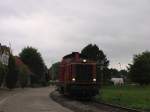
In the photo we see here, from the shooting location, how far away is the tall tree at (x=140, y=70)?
11550 centimetres

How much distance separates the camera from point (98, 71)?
133 ft

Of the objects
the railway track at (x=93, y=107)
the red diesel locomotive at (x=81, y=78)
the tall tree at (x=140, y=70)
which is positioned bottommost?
the railway track at (x=93, y=107)

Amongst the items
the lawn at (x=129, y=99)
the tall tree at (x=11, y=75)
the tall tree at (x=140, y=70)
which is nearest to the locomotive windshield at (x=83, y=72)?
the lawn at (x=129, y=99)

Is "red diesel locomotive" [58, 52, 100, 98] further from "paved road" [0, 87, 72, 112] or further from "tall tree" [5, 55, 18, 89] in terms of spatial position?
"tall tree" [5, 55, 18, 89]

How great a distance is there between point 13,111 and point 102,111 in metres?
4.87

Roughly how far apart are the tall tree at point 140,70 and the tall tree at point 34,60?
88.3 ft

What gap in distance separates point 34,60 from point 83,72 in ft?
304

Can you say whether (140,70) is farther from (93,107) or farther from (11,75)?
(93,107)

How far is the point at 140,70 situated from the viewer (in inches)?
4584

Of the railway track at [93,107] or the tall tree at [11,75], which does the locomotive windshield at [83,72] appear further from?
the tall tree at [11,75]

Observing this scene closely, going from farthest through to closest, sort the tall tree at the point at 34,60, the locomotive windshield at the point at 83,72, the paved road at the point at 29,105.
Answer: the tall tree at the point at 34,60 → the locomotive windshield at the point at 83,72 → the paved road at the point at 29,105

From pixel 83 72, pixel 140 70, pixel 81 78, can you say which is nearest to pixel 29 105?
pixel 81 78

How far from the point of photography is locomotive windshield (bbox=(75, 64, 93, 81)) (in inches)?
1563

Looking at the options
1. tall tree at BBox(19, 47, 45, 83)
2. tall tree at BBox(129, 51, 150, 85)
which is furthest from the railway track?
tall tree at BBox(19, 47, 45, 83)
